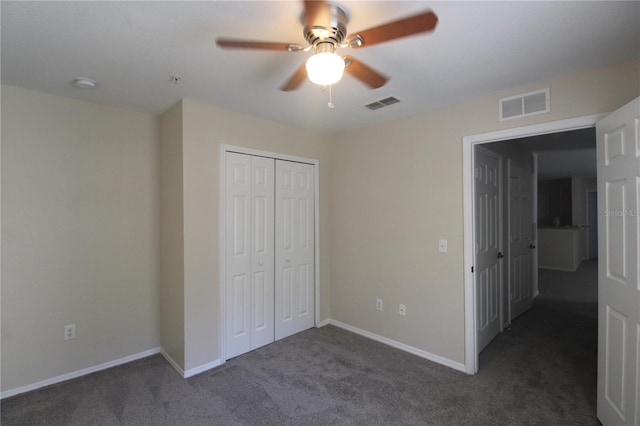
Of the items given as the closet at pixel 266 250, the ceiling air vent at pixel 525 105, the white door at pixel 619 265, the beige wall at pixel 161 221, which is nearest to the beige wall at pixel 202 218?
the beige wall at pixel 161 221

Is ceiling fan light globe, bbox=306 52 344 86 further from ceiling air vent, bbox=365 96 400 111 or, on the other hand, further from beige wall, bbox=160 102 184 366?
beige wall, bbox=160 102 184 366

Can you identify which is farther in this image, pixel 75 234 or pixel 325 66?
pixel 75 234

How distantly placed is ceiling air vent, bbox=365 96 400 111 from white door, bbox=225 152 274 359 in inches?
48.1

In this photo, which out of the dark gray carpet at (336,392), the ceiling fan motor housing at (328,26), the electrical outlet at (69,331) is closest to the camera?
the ceiling fan motor housing at (328,26)

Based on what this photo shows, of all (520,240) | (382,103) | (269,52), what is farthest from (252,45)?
(520,240)

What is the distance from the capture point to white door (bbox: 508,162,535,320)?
3.98 meters

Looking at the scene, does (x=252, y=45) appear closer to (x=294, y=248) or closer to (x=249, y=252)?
(x=249, y=252)

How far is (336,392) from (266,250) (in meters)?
1.56

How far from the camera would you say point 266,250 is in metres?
3.38

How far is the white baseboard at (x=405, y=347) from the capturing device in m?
2.85

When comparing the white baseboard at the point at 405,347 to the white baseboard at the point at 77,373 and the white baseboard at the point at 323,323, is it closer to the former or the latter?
the white baseboard at the point at 323,323

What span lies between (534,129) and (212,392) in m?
3.34

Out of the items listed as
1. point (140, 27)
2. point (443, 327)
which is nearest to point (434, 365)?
point (443, 327)

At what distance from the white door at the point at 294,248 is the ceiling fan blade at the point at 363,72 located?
1902mm
